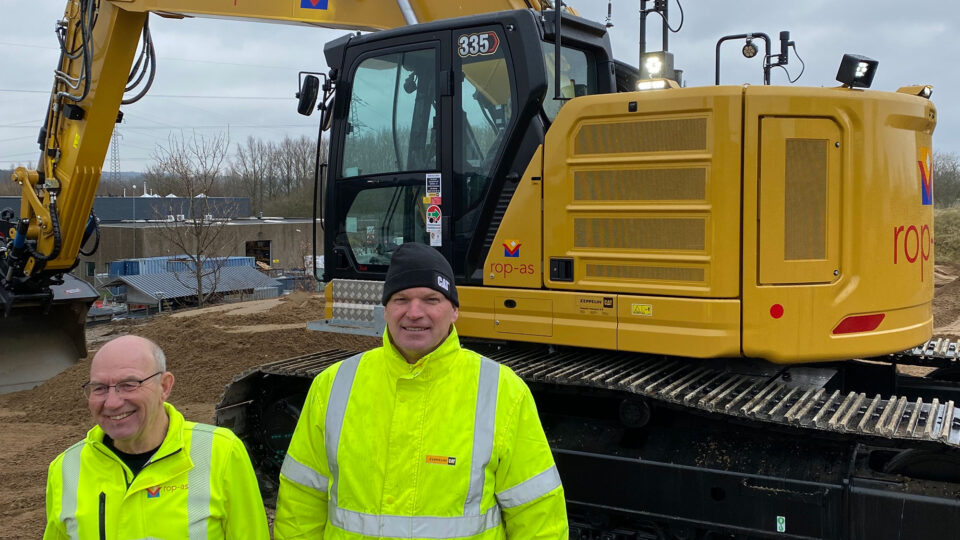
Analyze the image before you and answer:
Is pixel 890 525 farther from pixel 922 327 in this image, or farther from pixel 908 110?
pixel 908 110

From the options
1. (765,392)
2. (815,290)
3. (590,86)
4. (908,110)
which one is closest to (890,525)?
(765,392)

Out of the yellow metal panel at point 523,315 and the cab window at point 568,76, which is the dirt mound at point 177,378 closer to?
the yellow metal panel at point 523,315

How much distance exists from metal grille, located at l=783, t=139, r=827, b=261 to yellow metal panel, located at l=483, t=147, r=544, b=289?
1.31 metres

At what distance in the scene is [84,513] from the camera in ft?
7.32

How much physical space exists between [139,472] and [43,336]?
8.93 metres

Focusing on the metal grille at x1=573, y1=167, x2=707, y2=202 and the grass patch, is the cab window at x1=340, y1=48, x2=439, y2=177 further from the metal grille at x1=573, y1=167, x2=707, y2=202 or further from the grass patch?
the grass patch

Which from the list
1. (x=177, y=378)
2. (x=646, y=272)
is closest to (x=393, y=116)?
(x=646, y=272)

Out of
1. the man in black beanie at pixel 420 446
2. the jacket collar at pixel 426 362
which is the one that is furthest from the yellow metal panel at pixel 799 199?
the jacket collar at pixel 426 362

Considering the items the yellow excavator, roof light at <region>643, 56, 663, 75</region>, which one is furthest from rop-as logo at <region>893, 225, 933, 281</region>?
roof light at <region>643, 56, 663, 75</region>

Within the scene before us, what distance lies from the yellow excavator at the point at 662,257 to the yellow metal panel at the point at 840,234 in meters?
0.01

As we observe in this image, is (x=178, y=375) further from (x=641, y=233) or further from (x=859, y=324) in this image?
(x=859, y=324)

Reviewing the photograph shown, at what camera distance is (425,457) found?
2.29 metres

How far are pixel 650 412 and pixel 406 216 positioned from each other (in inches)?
75.1

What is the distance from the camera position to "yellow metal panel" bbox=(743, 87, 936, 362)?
409 centimetres
